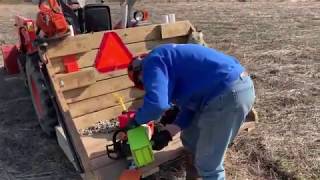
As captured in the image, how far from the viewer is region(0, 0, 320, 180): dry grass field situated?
167 inches

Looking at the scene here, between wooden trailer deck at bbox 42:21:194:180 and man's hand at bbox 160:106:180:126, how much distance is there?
10.2 inches

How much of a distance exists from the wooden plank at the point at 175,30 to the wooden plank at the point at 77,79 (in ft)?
2.95

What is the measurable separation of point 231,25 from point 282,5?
11.5 feet

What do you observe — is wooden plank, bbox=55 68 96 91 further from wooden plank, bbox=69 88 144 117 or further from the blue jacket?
the blue jacket

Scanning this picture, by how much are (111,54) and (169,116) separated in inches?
45.8

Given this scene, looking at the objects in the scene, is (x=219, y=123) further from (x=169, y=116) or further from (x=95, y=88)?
(x=95, y=88)

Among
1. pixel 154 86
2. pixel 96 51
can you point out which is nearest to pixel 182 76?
pixel 154 86

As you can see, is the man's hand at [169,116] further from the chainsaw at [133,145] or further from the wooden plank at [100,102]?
the wooden plank at [100,102]

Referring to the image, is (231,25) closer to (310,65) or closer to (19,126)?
(310,65)

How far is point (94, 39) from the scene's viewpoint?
4684mm

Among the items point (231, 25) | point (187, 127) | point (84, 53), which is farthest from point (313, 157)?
point (231, 25)

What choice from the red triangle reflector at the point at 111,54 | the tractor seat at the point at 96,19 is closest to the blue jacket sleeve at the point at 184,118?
the red triangle reflector at the point at 111,54

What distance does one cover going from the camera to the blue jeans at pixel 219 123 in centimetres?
330

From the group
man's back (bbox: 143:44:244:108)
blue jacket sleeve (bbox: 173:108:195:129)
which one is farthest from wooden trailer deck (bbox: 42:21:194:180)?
man's back (bbox: 143:44:244:108)
